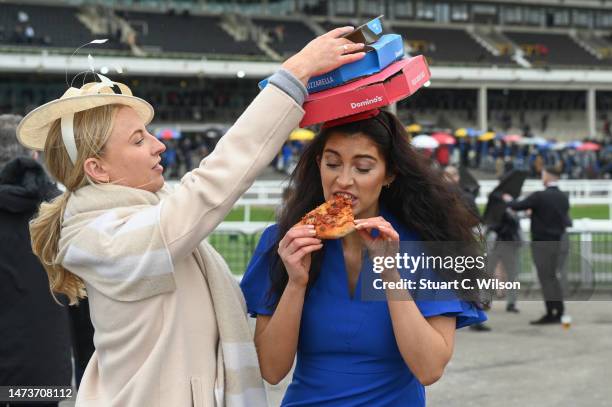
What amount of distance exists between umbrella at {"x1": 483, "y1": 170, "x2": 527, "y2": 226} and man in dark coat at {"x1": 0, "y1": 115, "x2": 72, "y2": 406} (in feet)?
24.0

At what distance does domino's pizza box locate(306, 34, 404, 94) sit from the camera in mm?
2230

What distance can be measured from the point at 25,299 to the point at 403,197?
207cm

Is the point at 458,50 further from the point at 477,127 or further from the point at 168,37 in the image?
the point at 168,37

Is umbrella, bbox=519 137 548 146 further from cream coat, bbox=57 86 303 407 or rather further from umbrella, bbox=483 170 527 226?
cream coat, bbox=57 86 303 407

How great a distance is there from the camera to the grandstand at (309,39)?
42156mm

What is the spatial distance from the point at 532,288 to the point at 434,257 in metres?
1.09

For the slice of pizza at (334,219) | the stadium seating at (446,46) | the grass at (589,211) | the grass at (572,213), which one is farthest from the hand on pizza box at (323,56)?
the stadium seating at (446,46)

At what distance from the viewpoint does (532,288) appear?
3.31m

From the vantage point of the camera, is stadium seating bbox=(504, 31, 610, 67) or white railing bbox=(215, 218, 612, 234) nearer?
white railing bbox=(215, 218, 612, 234)

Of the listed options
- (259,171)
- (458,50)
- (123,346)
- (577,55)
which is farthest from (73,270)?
(577,55)

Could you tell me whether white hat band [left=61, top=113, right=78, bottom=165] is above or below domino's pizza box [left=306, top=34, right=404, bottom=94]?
below

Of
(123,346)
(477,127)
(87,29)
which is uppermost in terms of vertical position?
(123,346)

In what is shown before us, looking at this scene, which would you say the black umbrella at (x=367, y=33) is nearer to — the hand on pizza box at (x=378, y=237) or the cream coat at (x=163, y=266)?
the cream coat at (x=163, y=266)

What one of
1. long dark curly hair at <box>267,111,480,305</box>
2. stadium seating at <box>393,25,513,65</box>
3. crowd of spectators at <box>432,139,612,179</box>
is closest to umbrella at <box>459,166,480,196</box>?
long dark curly hair at <box>267,111,480,305</box>
